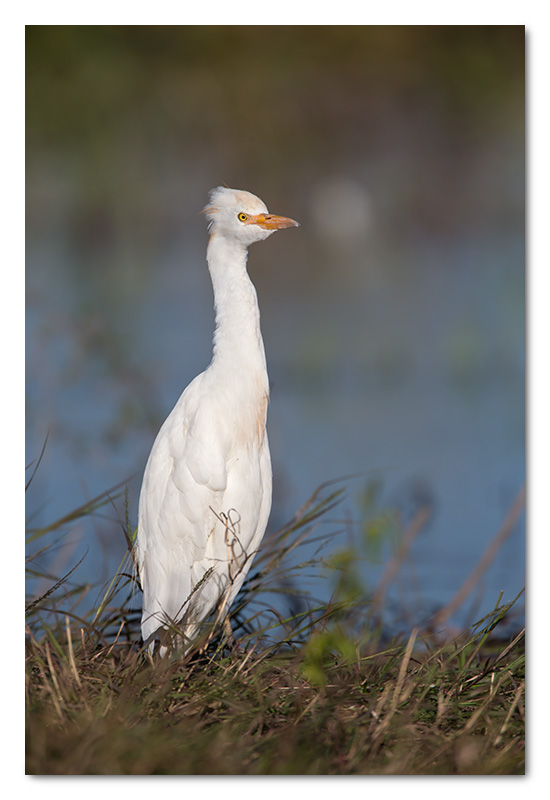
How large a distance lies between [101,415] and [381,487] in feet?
3.06

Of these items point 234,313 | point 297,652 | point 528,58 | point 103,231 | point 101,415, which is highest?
point 528,58

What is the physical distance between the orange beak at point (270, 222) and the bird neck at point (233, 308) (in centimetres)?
8

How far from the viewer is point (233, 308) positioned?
216 cm

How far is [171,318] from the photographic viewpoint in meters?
3.23

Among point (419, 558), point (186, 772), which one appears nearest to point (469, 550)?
point (419, 558)

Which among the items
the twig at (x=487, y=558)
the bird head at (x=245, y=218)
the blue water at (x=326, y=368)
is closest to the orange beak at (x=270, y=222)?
the bird head at (x=245, y=218)

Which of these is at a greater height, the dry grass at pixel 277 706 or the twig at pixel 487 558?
the twig at pixel 487 558

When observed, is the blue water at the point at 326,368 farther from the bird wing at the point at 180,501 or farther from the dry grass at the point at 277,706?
the dry grass at the point at 277,706

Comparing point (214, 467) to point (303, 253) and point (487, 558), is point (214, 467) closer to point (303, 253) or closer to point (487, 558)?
point (487, 558)

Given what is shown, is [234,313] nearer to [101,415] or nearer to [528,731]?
[101,415]

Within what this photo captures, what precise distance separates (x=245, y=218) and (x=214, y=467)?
0.59 metres

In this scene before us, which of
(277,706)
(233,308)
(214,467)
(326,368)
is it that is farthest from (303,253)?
(277,706)

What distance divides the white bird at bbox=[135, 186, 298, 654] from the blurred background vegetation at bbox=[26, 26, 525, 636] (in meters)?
0.31

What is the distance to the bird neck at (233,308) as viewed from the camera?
7.06 feet
